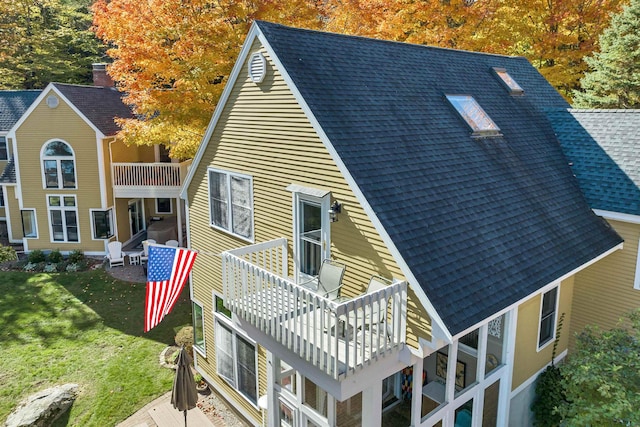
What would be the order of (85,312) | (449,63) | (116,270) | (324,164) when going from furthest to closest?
(116,270), (85,312), (449,63), (324,164)

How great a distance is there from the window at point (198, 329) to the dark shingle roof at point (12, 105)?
21036mm

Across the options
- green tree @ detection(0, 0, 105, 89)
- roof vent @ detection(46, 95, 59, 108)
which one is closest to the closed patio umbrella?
roof vent @ detection(46, 95, 59, 108)

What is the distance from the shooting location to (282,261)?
390 inches

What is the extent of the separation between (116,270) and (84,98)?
9.49 meters

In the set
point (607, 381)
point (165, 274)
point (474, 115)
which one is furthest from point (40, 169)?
point (607, 381)

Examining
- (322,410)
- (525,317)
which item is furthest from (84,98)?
(525,317)

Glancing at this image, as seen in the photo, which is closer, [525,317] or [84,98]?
[525,317]

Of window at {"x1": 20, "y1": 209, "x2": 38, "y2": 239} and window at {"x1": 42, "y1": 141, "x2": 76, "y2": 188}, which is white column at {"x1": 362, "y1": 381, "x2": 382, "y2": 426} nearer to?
window at {"x1": 42, "y1": 141, "x2": 76, "y2": 188}

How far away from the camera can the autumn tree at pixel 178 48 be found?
1619 centimetres

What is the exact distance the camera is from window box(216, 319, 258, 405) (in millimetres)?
11398

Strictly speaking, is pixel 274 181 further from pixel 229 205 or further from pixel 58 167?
pixel 58 167

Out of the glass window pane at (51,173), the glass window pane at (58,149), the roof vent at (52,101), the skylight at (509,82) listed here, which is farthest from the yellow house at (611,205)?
the glass window pane at (51,173)

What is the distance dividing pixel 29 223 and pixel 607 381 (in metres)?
26.2

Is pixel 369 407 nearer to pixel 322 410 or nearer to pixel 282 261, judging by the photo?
pixel 322 410
